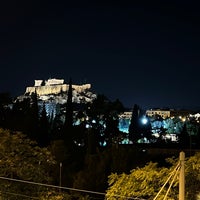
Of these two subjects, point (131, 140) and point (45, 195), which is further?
point (131, 140)

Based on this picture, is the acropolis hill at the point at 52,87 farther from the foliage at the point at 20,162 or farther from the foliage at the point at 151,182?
the foliage at the point at 151,182

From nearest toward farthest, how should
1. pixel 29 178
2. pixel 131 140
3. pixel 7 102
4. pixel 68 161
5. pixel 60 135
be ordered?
1. pixel 29 178
2. pixel 68 161
3. pixel 60 135
4. pixel 7 102
5. pixel 131 140

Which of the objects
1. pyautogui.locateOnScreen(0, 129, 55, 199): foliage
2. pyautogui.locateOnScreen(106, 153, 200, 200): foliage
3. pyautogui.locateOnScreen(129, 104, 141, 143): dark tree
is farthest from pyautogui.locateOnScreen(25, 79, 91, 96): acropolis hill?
pyautogui.locateOnScreen(106, 153, 200, 200): foliage

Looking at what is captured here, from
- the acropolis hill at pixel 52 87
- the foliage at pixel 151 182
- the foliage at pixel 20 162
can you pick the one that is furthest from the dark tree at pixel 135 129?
the acropolis hill at pixel 52 87

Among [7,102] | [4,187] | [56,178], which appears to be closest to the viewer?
[4,187]

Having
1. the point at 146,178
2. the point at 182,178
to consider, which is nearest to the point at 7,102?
the point at 146,178

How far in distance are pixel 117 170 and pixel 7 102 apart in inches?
902

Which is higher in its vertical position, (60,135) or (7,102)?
(7,102)

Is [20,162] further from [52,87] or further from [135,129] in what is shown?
[52,87]

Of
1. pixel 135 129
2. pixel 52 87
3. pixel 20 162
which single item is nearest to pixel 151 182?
pixel 20 162

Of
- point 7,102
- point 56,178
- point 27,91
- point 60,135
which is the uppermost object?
point 27,91

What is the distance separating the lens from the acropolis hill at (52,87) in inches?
4520

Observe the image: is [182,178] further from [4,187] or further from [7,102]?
[7,102]

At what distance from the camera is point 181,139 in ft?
144
